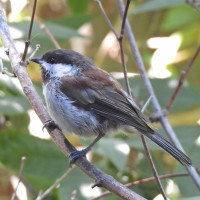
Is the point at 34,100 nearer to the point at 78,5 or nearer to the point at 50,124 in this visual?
the point at 50,124

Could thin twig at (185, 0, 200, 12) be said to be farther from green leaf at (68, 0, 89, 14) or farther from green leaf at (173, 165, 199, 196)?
green leaf at (68, 0, 89, 14)

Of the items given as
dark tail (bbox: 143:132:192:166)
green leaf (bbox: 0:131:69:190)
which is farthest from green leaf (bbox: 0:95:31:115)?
dark tail (bbox: 143:132:192:166)

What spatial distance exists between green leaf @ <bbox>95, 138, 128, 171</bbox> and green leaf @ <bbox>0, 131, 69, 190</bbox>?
37 cm

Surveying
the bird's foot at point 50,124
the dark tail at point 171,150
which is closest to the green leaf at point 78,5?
the bird's foot at point 50,124

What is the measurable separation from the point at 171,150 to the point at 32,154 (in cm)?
110

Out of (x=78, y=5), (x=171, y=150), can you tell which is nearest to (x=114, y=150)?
(x=171, y=150)

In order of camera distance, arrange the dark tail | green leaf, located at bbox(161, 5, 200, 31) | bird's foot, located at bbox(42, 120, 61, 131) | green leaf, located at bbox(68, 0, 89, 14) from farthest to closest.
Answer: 1. green leaf, located at bbox(161, 5, 200, 31)
2. green leaf, located at bbox(68, 0, 89, 14)
3. bird's foot, located at bbox(42, 120, 61, 131)
4. the dark tail

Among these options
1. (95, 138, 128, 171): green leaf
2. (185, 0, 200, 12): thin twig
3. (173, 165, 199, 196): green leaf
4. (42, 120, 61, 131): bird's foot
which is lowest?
(173, 165, 199, 196): green leaf

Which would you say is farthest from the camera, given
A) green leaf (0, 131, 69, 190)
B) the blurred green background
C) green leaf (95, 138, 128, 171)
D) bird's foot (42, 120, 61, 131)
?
green leaf (0, 131, 69, 190)

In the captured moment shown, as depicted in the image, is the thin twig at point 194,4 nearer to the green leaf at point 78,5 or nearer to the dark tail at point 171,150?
the dark tail at point 171,150

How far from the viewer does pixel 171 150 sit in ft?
8.46

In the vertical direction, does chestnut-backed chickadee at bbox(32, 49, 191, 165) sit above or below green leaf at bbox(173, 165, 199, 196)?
above

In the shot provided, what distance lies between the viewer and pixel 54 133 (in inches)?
103

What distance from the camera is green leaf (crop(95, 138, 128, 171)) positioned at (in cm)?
284
